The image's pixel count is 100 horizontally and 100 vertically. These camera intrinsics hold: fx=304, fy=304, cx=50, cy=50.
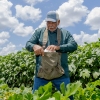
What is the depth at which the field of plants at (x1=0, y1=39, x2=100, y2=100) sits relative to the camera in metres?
0.98

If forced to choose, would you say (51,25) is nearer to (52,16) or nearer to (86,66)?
(52,16)

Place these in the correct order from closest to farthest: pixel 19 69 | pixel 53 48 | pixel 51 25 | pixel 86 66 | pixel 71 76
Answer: pixel 53 48 → pixel 51 25 → pixel 86 66 → pixel 71 76 → pixel 19 69

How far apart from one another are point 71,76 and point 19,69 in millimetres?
2638

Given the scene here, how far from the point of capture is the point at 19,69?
28.6ft

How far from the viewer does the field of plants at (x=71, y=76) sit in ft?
3.20

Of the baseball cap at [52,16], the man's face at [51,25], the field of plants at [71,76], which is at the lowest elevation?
the field of plants at [71,76]

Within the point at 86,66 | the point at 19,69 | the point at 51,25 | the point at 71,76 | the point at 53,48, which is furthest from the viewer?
the point at 19,69

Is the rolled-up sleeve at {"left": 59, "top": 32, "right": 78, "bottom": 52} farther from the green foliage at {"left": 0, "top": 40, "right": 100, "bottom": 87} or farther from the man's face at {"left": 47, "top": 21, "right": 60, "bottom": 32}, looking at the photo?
the green foliage at {"left": 0, "top": 40, "right": 100, "bottom": 87}

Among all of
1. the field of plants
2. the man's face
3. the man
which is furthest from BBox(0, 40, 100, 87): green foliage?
the man's face

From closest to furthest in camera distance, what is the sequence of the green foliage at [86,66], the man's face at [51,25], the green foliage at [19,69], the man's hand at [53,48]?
1. the man's hand at [53,48]
2. the man's face at [51,25]
3. the green foliage at [86,66]
4. the green foliage at [19,69]

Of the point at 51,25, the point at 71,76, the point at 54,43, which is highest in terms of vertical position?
the point at 51,25

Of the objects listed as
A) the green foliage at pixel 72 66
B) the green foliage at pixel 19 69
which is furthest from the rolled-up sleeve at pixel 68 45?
the green foliage at pixel 19 69

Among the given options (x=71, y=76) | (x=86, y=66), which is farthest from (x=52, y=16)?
(x=71, y=76)

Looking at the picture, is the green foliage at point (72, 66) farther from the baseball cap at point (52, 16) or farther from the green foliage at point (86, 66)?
the baseball cap at point (52, 16)
